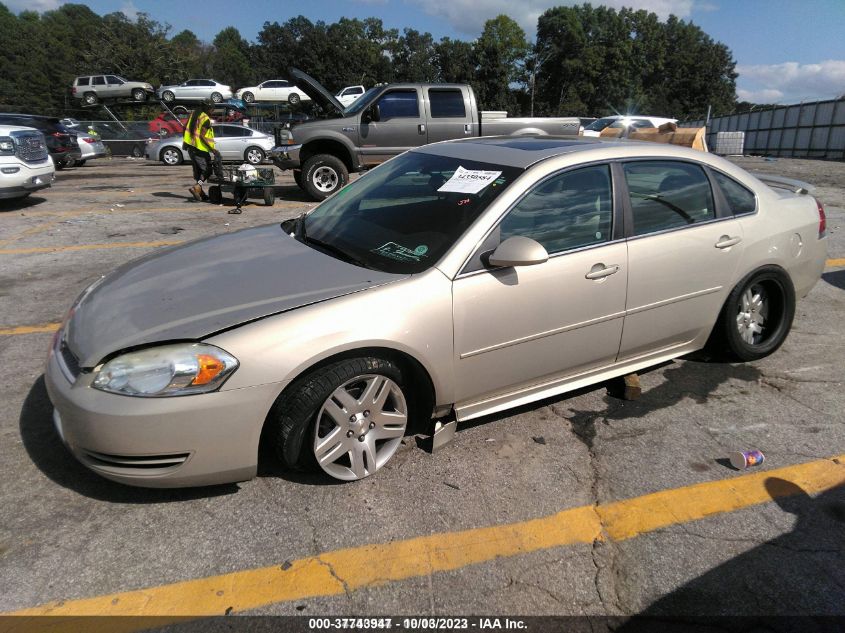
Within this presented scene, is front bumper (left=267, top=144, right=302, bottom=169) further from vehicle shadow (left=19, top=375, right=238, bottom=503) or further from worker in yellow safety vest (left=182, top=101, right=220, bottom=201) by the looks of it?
vehicle shadow (left=19, top=375, right=238, bottom=503)

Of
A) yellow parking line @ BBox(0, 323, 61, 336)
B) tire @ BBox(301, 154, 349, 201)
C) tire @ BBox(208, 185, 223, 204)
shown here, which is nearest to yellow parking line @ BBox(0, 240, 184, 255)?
yellow parking line @ BBox(0, 323, 61, 336)

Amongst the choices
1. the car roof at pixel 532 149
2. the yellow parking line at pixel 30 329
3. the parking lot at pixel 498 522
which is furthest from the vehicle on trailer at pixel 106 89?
the car roof at pixel 532 149

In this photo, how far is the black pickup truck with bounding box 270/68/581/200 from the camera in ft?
33.4

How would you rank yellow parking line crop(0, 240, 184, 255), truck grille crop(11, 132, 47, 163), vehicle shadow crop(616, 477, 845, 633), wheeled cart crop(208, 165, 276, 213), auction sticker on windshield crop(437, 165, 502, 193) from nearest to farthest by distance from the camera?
vehicle shadow crop(616, 477, 845, 633) → auction sticker on windshield crop(437, 165, 502, 193) → yellow parking line crop(0, 240, 184, 255) → truck grille crop(11, 132, 47, 163) → wheeled cart crop(208, 165, 276, 213)

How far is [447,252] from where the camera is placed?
2666mm

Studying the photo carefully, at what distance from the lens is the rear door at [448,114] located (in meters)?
10.4

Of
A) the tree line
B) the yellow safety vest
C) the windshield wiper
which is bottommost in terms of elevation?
the windshield wiper

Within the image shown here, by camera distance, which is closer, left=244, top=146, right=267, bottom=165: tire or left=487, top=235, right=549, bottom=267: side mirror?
left=487, top=235, right=549, bottom=267: side mirror

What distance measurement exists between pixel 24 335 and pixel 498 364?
12.3 feet

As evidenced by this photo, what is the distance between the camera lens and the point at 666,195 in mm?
3334

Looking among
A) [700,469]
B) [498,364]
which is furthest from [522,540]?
[700,469]

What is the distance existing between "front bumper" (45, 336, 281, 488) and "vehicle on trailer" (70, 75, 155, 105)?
39.4 meters

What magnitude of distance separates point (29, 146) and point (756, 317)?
11.0 metres

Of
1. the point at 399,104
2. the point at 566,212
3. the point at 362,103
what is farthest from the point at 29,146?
the point at 566,212
